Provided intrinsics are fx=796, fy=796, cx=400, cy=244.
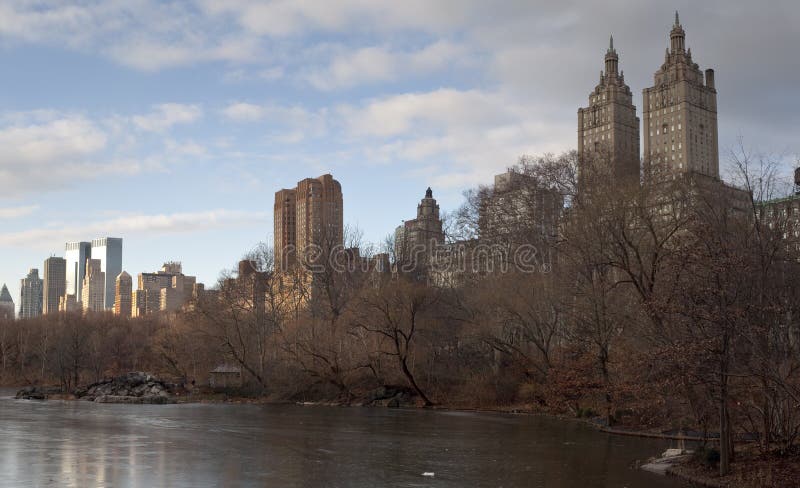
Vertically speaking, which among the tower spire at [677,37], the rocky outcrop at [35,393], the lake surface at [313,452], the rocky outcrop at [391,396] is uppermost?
the tower spire at [677,37]

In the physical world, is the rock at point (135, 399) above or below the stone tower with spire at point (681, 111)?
below

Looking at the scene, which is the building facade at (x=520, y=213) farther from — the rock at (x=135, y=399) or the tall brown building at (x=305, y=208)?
the tall brown building at (x=305, y=208)

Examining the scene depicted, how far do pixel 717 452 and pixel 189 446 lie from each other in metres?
15.5

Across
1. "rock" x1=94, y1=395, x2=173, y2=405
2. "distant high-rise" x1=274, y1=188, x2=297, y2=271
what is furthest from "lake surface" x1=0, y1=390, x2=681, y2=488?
"distant high-rise" x1=274, y1=188, x2=297, y2=271

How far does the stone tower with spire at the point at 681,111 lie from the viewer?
162m

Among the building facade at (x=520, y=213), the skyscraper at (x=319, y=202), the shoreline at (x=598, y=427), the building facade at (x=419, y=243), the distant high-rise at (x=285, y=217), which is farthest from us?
the distant high-rise at (x=285, y=217)

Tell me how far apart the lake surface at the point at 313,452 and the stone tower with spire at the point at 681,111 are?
13795cm

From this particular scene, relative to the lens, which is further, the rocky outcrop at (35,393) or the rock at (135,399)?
the rocky outcrop at (35,393)

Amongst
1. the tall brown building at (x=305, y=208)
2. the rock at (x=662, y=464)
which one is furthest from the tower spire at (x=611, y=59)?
the rock at (x=662, y=464)

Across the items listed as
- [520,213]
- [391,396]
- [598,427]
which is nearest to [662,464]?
[598,427]

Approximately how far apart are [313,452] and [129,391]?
3923cm

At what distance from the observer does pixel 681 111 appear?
162 meters

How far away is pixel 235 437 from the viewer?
2828 cm

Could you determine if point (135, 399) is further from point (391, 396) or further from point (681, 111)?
point (681, 111)
